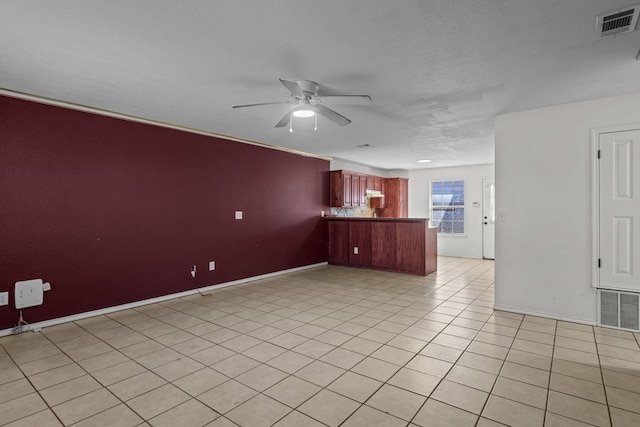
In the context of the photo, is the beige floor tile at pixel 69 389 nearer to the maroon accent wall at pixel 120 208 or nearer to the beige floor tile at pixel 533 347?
the maroon accent wall at pixel 120 208

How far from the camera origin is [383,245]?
6.47 m

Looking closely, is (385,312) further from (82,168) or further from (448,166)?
(448,166)

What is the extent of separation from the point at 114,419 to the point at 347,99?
2895 mm

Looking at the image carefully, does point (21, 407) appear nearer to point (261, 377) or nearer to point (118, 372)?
point (118, 372)

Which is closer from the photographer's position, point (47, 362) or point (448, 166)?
point (47, 362)

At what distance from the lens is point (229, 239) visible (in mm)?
5285

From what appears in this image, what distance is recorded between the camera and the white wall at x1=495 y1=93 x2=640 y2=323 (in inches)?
136

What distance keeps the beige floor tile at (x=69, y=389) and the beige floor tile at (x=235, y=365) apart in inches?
31.9

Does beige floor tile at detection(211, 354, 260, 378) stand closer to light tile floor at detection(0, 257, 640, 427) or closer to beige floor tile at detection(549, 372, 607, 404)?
light tile floor at detection(0, 257, 640, 427)

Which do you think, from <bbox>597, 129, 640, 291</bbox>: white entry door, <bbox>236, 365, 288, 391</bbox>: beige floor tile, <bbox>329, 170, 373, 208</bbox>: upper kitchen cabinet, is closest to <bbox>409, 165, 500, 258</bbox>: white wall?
<bbox>329, 170, 373, 208</bbox>: upper kitchen cabinet

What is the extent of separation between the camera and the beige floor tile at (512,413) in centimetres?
185

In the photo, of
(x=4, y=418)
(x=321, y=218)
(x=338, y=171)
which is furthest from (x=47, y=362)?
(x=338, y=171)

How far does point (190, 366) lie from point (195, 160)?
311cm

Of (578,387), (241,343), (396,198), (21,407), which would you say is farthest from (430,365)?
(396,198)
